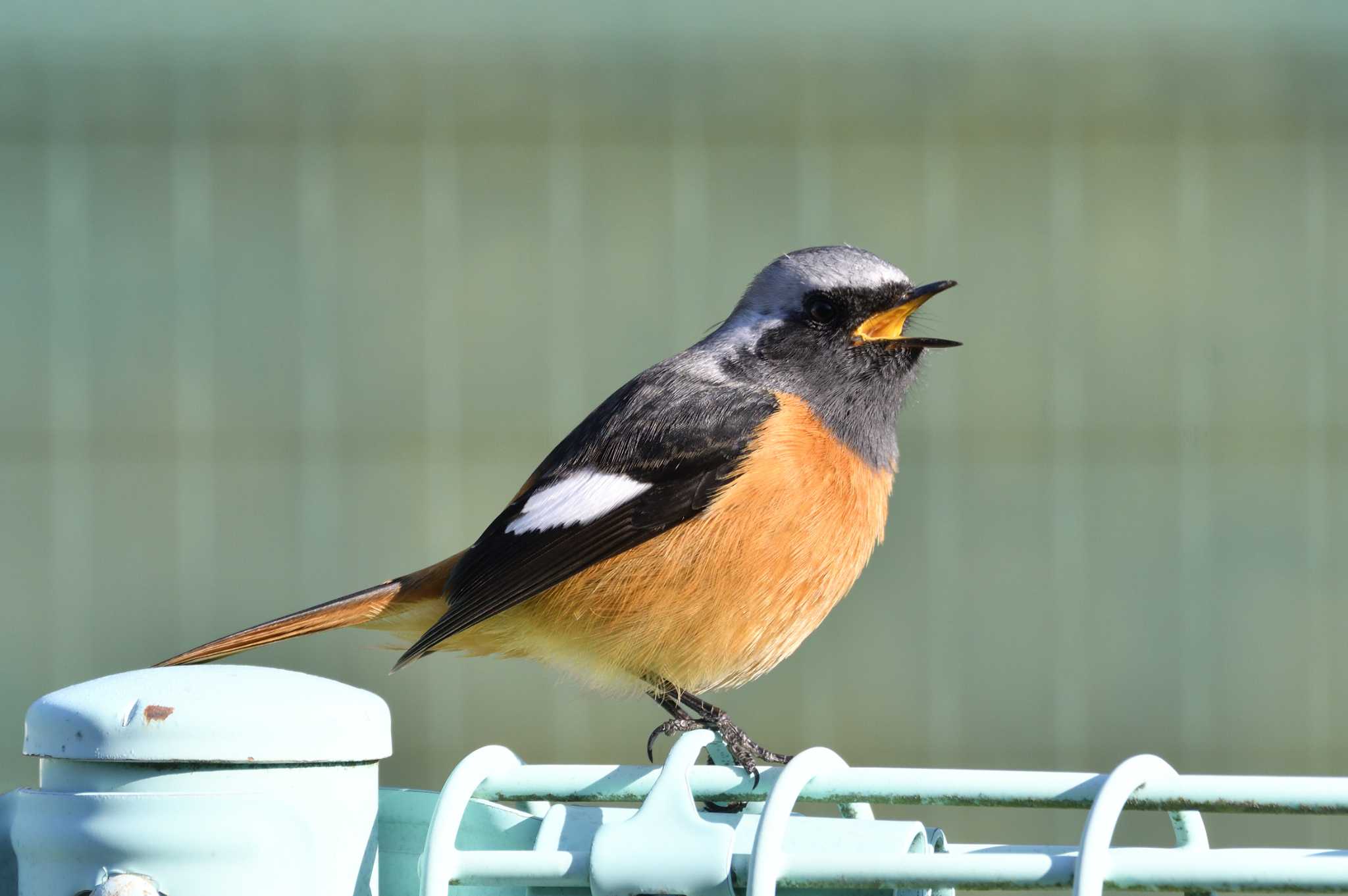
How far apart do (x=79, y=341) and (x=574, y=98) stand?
208 cm

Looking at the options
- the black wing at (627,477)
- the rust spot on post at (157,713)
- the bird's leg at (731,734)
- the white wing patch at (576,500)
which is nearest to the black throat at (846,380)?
the black wing at (627,477)

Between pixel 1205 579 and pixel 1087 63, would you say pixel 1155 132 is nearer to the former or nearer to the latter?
pixel 1087 63

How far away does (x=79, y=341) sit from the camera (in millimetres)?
5809

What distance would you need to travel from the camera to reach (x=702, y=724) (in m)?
2.76

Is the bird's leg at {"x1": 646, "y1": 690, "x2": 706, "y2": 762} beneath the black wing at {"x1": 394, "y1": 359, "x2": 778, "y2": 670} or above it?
beneath

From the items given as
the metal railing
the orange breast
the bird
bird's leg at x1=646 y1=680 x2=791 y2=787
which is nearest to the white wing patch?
the bird

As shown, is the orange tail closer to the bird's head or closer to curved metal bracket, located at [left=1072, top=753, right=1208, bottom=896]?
the bird's head

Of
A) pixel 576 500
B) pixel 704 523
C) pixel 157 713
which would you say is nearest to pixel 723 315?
pixel 576 500

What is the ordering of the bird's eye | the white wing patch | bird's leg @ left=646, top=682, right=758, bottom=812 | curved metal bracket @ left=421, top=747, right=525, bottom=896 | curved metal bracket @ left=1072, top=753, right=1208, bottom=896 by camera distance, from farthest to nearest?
the bird's eye → the white wing patch → bird's leg @ left=646, top=682, right=758, bottom=812 → curved metal bracket @ left=421, top=747, right=525, bottom=896 → curved metal bracket @ left=1072, top=753, right=1208, bottom=896

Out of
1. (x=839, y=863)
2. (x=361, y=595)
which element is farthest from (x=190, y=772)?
(x=361, y=595)

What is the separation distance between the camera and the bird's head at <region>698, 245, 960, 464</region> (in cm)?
314

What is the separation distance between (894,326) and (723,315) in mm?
2432

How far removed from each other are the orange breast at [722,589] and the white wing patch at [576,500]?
13 centimetres

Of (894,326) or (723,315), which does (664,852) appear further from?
(723,315)
